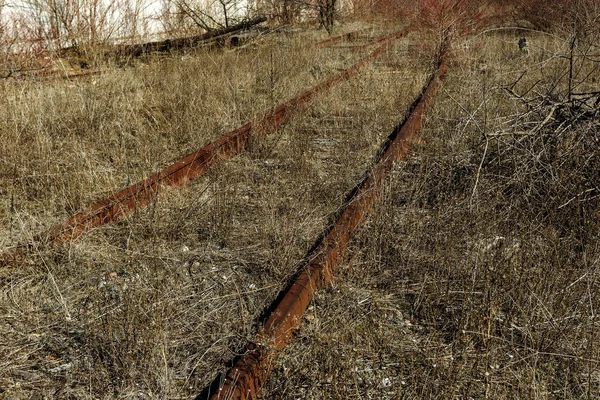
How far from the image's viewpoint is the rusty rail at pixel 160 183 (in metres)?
3.60

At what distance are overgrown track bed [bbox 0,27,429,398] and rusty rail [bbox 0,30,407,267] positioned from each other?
0.09 m

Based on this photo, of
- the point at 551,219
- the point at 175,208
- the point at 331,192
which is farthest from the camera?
the point at 331,192

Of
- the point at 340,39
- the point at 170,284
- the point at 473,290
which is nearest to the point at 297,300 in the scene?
the point at 170,284

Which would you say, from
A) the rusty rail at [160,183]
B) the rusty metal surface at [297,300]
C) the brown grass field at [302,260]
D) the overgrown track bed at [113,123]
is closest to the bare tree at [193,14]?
the overgrown track bed at [113,123]

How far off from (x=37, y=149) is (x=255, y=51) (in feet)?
21.5

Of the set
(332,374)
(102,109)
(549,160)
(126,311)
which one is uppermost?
(102,109)

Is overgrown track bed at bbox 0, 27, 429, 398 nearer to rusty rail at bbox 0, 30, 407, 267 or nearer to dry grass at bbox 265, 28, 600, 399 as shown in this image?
rusty rail at bbox 0, 30, 407, 267

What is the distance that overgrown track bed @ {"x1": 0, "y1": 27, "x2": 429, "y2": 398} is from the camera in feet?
8.33

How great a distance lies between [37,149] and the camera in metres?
5.02

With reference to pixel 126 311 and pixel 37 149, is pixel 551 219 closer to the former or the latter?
pixel 126 311

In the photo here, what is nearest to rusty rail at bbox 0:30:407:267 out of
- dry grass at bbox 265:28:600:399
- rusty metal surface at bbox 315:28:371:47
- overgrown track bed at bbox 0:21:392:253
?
overgrown track bed at bbox 0:21:392:253

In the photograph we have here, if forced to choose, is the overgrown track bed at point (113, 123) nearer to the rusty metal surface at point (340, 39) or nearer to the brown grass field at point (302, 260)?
the brown grass field at point (302, 260)

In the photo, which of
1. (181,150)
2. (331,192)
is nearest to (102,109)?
(181,150)

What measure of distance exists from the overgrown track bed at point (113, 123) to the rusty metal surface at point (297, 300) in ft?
5.48
